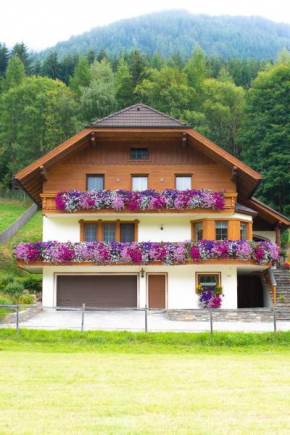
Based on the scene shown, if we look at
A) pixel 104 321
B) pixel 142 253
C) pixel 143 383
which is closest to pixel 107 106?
pixel 142 253

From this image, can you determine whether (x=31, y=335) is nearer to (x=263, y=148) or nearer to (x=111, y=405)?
(x=111, y=405)

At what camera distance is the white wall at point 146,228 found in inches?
1209

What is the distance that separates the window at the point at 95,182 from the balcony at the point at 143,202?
171 centimetres

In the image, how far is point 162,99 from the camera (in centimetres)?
6188

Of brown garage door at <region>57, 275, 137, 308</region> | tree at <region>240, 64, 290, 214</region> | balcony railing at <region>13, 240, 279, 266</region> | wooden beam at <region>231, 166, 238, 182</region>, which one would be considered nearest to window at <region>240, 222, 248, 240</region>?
balcony railing at <region>13, 240, 279, 266</region>

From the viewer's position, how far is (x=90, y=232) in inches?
1216

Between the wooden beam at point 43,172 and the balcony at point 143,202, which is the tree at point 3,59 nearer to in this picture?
the wooden beam at point 43,172

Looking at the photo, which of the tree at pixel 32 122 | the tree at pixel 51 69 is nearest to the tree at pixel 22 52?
the tree at pixel 51 69

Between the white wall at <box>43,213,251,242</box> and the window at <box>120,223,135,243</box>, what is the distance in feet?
1.41

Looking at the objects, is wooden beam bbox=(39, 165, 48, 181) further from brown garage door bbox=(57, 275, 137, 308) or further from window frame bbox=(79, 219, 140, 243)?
brown garage door bbox=(57, 275, 137, 308)

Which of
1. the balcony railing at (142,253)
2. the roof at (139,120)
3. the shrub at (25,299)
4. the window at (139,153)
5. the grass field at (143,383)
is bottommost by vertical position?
the grass field at (143,383)

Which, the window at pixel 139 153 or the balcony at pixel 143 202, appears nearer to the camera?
the balcony at pixel 143 202

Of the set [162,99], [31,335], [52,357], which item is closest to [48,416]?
[52,357]

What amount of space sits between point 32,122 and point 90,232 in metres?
33.7
